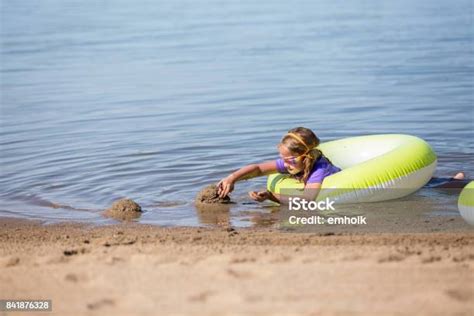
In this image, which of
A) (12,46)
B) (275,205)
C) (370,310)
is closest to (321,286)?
(370,310)

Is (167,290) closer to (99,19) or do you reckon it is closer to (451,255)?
(451,255)

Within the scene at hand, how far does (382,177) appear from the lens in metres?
7.54

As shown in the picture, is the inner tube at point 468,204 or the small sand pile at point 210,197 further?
the small sand pile at point 210,197

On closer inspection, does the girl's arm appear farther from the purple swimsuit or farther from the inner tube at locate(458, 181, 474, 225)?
the inner tube at locate(458, 181, 474, 225)

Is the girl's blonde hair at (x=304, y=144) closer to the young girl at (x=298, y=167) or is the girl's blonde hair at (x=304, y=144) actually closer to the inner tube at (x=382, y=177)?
the young girl at (x=298, y=167)

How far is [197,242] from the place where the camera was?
604cm

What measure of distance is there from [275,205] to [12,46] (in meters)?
11.4

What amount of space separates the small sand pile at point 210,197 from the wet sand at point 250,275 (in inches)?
65.5

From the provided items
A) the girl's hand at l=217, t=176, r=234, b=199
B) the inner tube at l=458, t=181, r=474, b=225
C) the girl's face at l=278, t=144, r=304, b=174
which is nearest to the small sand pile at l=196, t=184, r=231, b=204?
the girl's hand at l=217, t=176, r=234, b=199

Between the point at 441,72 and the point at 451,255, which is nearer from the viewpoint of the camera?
the point at 451,255

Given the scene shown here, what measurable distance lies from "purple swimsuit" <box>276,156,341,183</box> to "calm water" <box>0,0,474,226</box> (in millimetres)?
465

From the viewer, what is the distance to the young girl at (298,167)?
750 centimetres

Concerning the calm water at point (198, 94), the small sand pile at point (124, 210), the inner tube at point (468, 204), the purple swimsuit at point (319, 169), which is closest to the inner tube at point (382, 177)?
the purple swimsuit at point (319, 169)

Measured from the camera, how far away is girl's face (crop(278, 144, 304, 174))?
7547 mm
